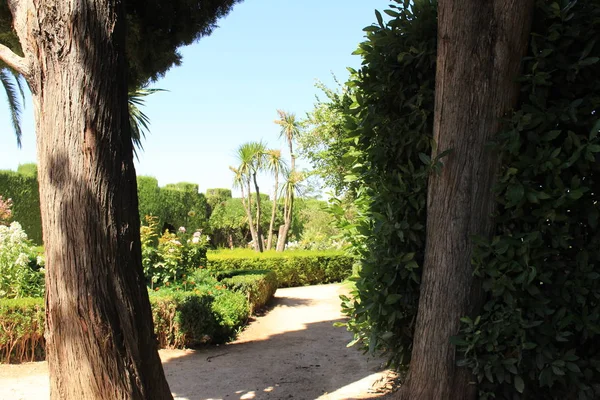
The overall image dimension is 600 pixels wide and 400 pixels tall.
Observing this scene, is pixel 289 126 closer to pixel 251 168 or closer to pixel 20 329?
pixel 251 168

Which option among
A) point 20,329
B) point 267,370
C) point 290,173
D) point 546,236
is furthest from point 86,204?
point 290,173

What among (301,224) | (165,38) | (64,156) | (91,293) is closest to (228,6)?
(165,38)

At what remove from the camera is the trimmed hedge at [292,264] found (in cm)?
1324

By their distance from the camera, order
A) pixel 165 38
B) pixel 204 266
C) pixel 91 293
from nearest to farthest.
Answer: pixel 91 293, pixel 165 38, pixel 204 266

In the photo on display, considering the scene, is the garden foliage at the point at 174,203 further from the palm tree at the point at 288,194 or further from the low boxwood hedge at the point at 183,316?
the low boxwood hedge at the point at 183,316

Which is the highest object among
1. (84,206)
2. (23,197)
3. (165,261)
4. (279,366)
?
(23,197)

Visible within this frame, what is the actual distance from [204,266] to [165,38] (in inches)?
232

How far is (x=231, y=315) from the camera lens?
7.61 meters

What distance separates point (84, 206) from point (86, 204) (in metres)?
0.02

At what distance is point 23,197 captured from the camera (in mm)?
14148

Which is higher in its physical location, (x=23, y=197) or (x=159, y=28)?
(x=159, y=28)

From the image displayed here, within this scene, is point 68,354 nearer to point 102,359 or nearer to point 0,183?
point 102,359

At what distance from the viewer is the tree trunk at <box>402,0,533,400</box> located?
255 centimetres

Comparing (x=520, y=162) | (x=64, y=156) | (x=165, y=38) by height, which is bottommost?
(x=520, y=162)
